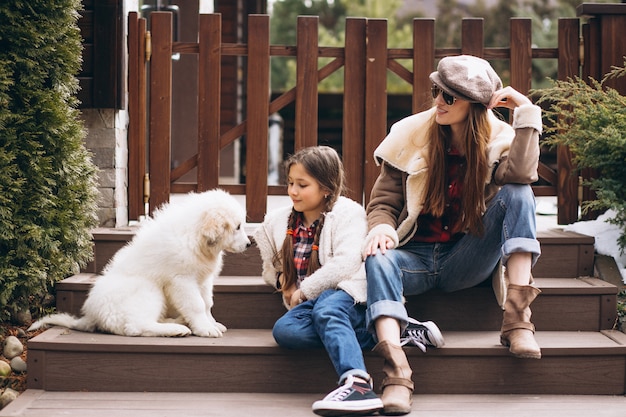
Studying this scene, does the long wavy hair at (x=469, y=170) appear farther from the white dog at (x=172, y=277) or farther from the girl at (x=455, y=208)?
the white dog at (x=172, y=277)

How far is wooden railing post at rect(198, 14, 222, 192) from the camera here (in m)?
5.42

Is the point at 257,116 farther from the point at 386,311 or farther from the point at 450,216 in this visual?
the point at 386,311

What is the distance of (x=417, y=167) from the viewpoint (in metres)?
4.03

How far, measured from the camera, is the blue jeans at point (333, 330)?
3.60 metres

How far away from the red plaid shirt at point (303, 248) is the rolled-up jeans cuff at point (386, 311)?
531mm

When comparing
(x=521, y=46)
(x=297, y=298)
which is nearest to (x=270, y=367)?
(x=297, y=298)

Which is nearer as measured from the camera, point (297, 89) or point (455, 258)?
point (455, 258)

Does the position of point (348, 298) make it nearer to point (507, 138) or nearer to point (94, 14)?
point (507, 138)

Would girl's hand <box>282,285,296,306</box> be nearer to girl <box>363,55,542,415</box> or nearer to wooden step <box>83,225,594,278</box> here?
girl <box>363,55,542,415</box>

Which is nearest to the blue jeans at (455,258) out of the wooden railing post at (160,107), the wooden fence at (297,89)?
the wooden fence at (297,89)

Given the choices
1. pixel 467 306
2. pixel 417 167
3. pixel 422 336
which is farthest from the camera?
pixel 467 306

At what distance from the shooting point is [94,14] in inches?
205

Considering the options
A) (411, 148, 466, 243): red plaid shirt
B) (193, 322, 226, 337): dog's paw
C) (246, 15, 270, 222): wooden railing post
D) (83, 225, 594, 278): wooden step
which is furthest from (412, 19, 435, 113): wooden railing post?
(193, 322, 226, 337): dog's paw

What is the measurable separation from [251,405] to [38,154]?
70.2 inches
